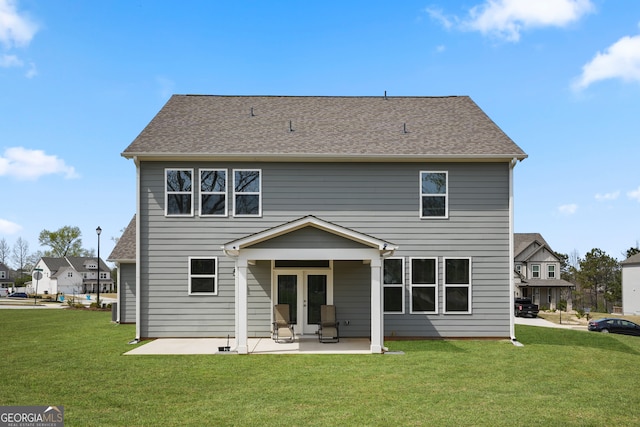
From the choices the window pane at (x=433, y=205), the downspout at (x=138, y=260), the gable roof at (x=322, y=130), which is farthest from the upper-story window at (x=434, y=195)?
the downspout at (x=138, y=260)

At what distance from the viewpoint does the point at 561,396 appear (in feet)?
28.9

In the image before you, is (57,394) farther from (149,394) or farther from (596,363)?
(596,363)

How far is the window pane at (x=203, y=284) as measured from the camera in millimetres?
15398

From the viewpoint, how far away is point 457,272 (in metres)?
15.6

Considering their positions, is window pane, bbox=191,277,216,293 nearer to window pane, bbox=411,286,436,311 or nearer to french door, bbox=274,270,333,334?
french door, bbox=274,270,333,334

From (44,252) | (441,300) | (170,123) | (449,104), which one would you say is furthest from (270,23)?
(44,252)

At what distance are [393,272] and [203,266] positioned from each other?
5.58m

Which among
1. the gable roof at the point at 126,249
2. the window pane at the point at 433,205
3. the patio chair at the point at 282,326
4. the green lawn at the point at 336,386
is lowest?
the green lawn at the point at 336,386

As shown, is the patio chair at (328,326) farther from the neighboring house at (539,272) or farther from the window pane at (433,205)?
the neighboring house at (539,272)

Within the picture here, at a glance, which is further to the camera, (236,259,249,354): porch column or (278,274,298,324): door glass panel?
(278,274,298,324): door glass panel

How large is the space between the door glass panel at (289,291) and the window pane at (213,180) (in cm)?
325

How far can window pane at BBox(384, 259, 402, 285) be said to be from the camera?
15562 millimetres

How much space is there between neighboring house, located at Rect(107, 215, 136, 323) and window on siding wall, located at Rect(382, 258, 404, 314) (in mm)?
9706

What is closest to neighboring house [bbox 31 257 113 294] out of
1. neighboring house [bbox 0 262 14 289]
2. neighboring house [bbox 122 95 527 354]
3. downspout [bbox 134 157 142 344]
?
neighboring house [bbox 0 262 14 289]
